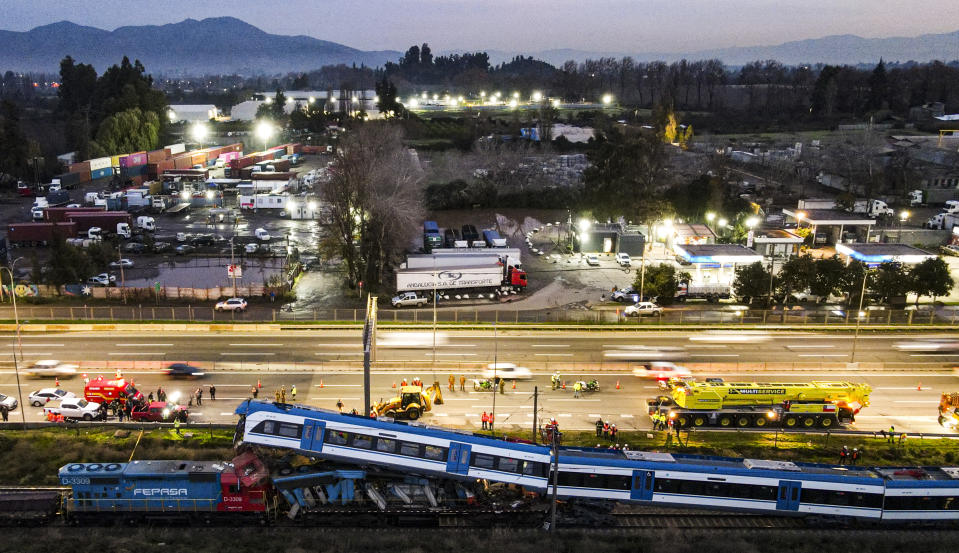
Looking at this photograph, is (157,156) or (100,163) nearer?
(100,163)

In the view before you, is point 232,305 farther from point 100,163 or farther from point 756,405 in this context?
point 100,163

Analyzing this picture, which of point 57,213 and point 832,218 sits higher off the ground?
point 832,218

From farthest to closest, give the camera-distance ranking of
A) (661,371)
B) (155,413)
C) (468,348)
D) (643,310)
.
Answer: (643,310)
(468,348)
(661,371)
(155,413)

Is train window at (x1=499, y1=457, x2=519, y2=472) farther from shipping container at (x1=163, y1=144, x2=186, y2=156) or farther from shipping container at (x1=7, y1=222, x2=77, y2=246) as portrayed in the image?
shipping container at (x1=163, y1=144, x2=186, y2=156)

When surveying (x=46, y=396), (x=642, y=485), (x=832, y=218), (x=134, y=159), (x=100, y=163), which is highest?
(x=134, y=159)

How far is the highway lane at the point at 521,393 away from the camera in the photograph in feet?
106

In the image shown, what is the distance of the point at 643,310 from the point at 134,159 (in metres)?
79.8

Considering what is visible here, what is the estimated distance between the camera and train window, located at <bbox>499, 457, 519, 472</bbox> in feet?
77.0

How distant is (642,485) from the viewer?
2358 centimetres

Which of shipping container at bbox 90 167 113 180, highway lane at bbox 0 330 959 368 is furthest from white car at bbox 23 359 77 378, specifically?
shipping container at bbox 90 167 113 180

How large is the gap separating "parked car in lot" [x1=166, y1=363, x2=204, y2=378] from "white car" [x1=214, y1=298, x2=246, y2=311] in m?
9.26

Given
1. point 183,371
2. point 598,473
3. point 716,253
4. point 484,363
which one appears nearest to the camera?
point 598,473

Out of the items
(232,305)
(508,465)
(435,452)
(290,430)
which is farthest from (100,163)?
(508,465)

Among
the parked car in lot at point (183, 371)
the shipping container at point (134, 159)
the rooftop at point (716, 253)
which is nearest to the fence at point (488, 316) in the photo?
the rooftop at point (716, 253)
